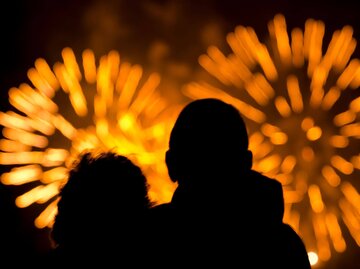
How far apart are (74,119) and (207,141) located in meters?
5.20

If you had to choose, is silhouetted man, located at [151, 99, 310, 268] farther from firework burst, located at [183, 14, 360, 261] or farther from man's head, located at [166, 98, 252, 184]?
firework burst, located at [183, 14, 360, 261]

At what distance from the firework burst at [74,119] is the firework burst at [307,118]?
77 cm

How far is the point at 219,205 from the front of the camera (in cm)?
114

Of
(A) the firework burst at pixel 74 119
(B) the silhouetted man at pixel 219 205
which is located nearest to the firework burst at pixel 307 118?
(A) the firework burst at pixel 74 119

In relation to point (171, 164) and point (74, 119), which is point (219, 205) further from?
point (74, 119)

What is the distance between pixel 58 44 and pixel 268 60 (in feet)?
7.26

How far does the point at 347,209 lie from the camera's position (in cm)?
589

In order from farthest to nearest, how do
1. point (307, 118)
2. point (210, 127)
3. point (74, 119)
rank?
point (74, 119), point (307, 118), point (210, 127)

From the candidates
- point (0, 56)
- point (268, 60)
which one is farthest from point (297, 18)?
point (0, 56)

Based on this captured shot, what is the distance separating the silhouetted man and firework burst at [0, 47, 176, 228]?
4622mm

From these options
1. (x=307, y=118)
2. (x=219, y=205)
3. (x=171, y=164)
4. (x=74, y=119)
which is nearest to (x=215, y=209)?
(x=219, y=205)

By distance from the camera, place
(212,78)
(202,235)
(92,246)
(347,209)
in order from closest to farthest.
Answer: (202,235) → (92,246) → (347,209) → (212,78)

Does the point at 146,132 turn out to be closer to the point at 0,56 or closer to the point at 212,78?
the point at 212,78

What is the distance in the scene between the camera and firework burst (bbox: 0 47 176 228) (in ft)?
19.4
